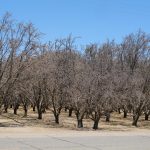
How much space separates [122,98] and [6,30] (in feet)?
34.5

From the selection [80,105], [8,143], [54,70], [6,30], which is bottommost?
[8,143]

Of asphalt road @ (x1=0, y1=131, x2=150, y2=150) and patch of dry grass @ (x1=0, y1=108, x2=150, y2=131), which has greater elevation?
patch of dry grass @ (x1=0, y1=108, x2=150, y2=131)

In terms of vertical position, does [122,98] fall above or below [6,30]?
below

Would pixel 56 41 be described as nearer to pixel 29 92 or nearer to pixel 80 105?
pixel 29 92

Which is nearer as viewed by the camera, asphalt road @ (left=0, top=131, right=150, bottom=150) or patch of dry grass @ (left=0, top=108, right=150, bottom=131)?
asphalt road @ (left=0, top=131, right=150, bottom=150)

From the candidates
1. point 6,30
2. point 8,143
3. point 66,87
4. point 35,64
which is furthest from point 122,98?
point 8,143

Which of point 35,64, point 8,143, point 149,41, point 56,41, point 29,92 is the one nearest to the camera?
point 8,143

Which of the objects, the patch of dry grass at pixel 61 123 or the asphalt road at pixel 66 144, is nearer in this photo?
the asphalt road at pixel 66 144

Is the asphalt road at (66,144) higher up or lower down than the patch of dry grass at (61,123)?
lower down

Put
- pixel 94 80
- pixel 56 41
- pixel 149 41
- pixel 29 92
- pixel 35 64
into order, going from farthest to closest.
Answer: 1. pixel 149 41
2. pixel 56 41
3. pixel 29 92
4. pixel 35 64
5. pixel 94 80

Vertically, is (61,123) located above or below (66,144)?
above

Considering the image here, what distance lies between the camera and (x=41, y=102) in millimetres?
41125

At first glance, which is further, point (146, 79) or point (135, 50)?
point (135, 50)

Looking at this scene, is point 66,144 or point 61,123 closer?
point 66,144
